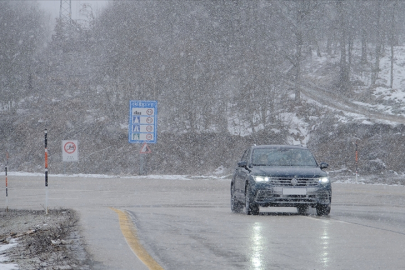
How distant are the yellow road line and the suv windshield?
159 inches

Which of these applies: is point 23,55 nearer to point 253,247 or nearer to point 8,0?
point 8,0

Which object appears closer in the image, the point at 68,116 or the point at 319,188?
the point at 319,188

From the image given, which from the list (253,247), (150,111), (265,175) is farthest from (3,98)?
(253,247)

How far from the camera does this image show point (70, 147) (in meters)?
39.4

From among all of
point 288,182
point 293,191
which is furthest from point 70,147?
point 293,191

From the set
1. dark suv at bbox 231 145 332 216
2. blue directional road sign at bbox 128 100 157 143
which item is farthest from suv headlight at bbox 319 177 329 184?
blue directional road sign at bbox 128 100 157 143

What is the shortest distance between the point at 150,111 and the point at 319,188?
27230 mm

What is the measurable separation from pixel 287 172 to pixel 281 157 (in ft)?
4.25

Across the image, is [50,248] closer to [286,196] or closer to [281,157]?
[286,196]

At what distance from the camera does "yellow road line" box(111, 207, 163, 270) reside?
22.5 ft

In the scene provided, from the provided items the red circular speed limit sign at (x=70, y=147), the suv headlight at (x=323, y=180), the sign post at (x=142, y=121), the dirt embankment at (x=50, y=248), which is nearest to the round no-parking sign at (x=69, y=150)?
the red circular speed limit sign at (x=70, y=147)

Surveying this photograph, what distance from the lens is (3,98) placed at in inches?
2419

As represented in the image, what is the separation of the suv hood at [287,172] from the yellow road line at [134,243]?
3.30 meters

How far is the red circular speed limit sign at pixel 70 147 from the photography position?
129 ft
